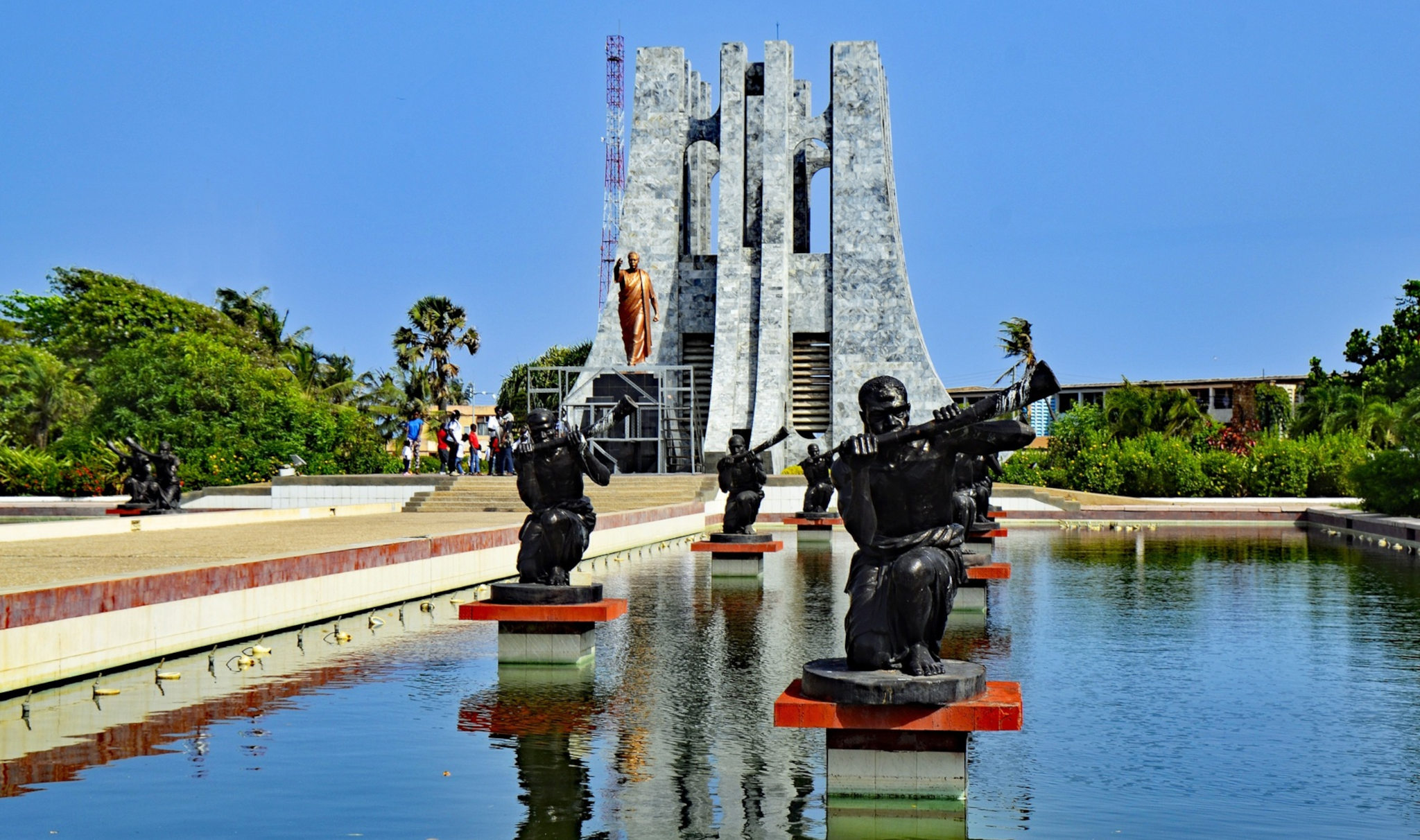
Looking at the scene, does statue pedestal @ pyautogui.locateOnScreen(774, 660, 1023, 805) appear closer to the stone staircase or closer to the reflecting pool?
the reflecting pool

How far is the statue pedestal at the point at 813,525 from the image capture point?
22969 mm

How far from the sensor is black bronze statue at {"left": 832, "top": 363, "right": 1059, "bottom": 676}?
609 centimetres

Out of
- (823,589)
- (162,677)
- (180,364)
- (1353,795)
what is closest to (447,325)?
(180,364)

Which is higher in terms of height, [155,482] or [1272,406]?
[1272,406]

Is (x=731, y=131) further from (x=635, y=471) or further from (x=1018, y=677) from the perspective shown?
(x=1018, y=677)

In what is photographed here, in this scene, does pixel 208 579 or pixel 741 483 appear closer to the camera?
pixel 208 579

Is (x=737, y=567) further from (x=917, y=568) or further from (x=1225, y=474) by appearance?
(x=1225, y=474)

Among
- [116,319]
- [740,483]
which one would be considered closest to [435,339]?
[116,319]

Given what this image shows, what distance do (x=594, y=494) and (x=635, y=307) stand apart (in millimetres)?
9341

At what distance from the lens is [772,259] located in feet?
131

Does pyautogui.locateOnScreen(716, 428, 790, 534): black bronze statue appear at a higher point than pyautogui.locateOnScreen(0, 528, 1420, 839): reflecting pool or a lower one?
higher

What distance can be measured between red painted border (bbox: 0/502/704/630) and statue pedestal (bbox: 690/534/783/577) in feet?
8.00

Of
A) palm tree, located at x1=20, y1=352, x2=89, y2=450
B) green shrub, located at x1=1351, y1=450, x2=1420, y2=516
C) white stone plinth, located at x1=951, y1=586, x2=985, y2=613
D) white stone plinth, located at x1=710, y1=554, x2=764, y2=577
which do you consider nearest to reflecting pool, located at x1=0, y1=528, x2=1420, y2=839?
white stone plinth, located at x1=951, y1=586, x2=985, y2=613

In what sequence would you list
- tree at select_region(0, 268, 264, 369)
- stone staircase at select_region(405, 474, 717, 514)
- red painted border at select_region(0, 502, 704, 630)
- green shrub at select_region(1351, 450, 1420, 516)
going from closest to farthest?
red painted border at select_region(0, 502, 704, 630) → green shrub at select_region(1351, 450, 1420, 516) → stone staircase at select_region(405, 474, 717, 514) → tree at select_region(0, 268, 264, 369)
